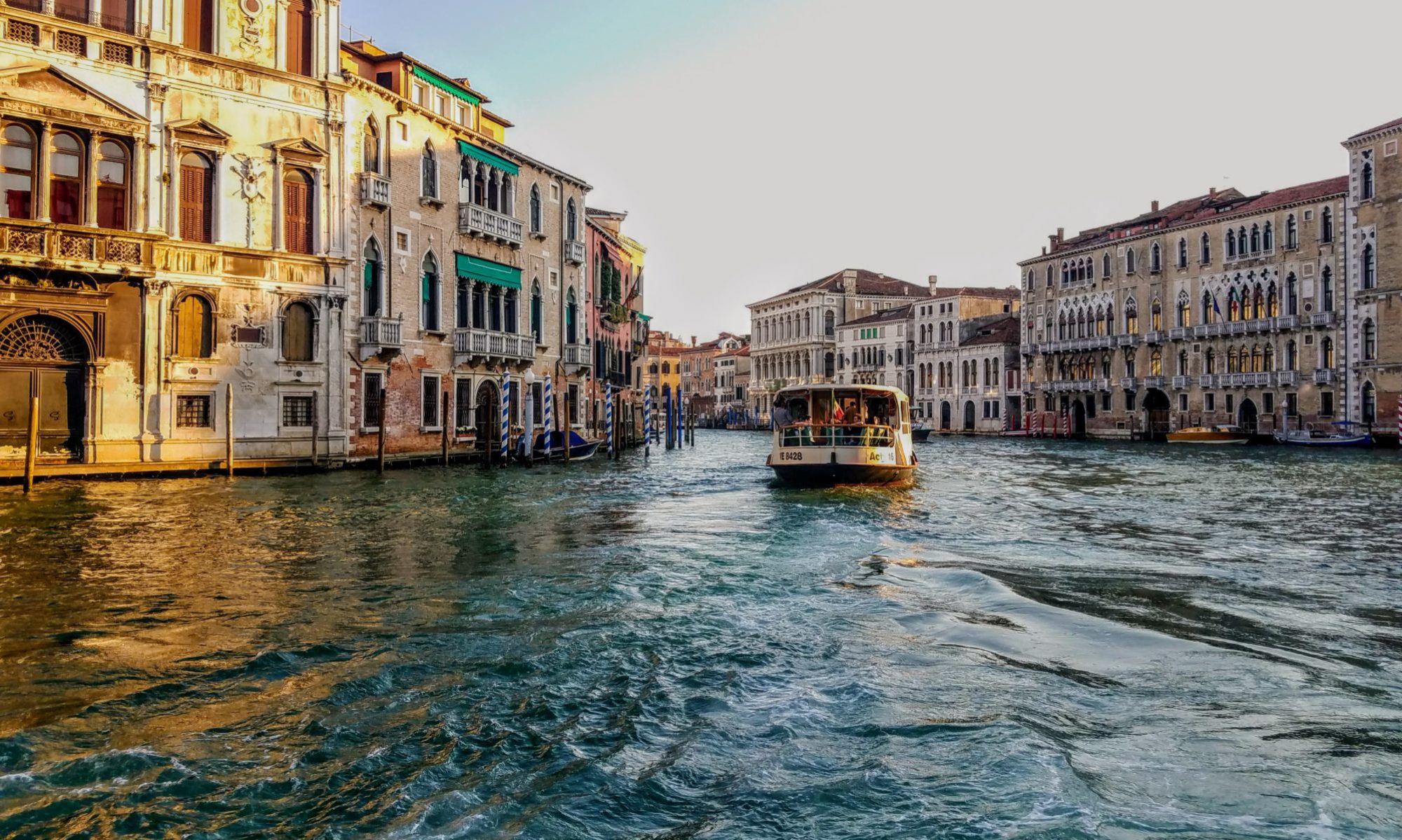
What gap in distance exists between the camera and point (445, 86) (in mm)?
24312

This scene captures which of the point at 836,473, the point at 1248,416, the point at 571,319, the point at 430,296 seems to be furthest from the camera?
the point at 1248,416

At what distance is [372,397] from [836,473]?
34.7 feet

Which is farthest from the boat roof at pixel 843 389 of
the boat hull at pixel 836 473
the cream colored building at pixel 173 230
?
the cream colored building at pixel 173 230

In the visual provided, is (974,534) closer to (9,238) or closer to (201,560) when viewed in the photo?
(201,560)

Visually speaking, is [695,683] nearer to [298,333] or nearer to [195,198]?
[195,198]

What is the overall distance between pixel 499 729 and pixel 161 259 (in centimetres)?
1674

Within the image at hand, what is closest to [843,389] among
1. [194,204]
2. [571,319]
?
[194,204]

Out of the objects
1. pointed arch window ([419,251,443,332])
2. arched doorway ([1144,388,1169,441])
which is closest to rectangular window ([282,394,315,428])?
pointed arch window ([419,251,443,332])

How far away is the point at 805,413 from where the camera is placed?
60.6 ft

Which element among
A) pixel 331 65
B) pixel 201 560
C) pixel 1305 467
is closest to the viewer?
pixel 201 560

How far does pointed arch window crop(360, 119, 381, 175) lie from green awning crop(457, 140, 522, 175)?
9.05 ft

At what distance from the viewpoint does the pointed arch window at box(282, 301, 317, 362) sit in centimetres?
1991

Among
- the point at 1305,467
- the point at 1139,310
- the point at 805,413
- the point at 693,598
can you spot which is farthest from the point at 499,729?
the point at 1139,310

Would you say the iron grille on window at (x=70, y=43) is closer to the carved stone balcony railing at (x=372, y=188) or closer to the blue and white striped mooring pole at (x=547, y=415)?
the carved stone balcony railing at (x=372, y=188)
